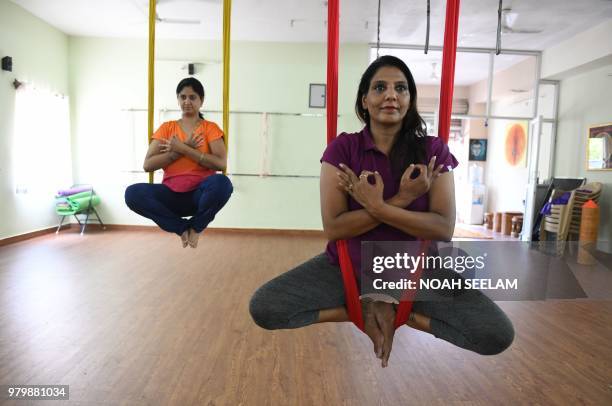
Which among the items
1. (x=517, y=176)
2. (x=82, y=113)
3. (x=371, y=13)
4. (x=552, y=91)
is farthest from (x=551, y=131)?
(x=82, y=113)

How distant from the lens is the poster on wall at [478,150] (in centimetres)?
926

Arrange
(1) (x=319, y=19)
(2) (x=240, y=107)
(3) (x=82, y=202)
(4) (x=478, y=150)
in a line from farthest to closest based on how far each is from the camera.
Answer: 1. (4) (x=478, y=150)
2. (2) (x=240, y=107)
3. (3) (x=82, y=202)
4. (1) (x=319, y=19)

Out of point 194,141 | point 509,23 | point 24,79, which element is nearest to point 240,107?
point 24,79

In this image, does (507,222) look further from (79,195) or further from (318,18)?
(79,195)

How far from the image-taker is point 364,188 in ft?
4.42

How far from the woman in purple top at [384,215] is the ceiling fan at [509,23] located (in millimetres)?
4517

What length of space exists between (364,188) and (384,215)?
11 centimetres

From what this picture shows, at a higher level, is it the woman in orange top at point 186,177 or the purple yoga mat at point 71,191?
the woman in orange top at point 186,177

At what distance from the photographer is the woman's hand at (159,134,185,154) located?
2237mm

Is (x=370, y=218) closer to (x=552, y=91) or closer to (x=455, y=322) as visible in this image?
(x=455, y=322)

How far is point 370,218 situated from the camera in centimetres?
138

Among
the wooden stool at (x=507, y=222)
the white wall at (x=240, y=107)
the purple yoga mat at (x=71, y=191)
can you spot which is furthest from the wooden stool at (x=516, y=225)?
the purple yoga mat at (x=71, y=191)

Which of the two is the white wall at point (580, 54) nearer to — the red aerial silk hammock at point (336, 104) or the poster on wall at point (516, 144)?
the poster on wall at point (516, 144)

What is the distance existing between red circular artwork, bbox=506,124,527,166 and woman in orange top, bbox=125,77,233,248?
23.7ft
